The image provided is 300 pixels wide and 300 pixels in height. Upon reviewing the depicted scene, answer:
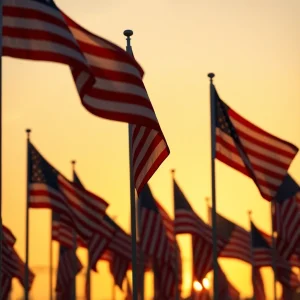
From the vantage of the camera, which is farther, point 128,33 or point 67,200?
point 67,200

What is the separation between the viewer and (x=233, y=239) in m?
Answer: 60.3

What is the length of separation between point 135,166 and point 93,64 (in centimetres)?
438

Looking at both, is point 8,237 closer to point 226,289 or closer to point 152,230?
point 152,230

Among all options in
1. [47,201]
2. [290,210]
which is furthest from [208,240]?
[47,201]

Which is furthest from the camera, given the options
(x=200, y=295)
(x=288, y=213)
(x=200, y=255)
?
(x=200, y=295)

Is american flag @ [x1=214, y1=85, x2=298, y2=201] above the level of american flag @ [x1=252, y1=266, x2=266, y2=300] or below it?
below

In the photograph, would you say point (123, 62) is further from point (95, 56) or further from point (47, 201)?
point (47, 201)

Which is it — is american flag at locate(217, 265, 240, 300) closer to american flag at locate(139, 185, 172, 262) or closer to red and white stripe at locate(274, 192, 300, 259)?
american flag at locate(139, 185, 172, 262)

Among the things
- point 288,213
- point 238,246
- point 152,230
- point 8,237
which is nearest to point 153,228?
point 152,230

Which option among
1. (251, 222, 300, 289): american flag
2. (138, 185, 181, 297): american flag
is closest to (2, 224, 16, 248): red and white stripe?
(138, 185, 181, 297): american flag

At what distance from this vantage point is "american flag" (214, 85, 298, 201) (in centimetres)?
3706

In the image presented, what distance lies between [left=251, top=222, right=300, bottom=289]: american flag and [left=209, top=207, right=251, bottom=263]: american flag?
0.40 m

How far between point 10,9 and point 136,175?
691cm

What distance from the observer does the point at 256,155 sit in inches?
1468
